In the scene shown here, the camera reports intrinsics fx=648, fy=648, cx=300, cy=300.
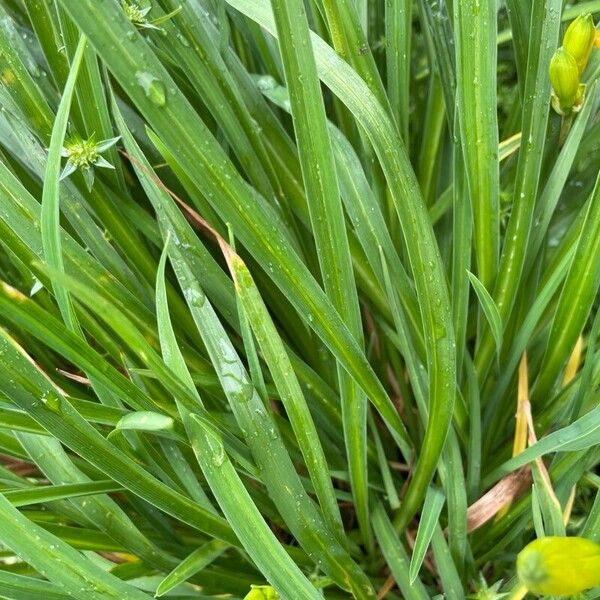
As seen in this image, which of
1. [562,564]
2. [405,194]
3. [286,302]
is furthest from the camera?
[286,302]

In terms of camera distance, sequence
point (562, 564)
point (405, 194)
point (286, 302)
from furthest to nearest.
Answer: point (286, 302) < point (405, 194) < point (562, 564)

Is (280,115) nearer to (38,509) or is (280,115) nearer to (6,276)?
(6,276)

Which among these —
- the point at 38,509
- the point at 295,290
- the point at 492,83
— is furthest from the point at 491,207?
the point at 38,509

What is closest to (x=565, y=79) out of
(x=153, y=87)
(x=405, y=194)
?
(x=405, y=194)

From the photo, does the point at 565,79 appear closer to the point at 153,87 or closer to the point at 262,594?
the point at 153,87

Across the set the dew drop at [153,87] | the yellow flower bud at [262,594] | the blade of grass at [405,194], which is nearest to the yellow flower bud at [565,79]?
the blade of grass at [405,194]

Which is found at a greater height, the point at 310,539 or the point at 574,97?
the point at 574,97

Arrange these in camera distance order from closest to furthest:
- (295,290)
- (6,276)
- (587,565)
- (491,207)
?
(587,565)
(295,290)
(491,207)
(6,276)
